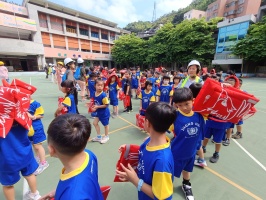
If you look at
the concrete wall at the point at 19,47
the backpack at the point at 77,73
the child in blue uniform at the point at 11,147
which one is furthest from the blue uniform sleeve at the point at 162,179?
the concrete wall at the point at 19,47

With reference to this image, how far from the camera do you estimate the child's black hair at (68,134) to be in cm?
87

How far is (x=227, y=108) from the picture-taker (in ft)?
5.78

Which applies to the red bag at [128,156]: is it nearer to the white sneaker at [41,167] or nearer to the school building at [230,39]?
the white sneaker at [41,167]

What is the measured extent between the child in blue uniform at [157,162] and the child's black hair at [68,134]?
510 mm

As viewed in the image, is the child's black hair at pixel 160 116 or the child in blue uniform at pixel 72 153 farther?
the child's black hair at pixel 160 116

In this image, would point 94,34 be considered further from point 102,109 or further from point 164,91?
point 102,109

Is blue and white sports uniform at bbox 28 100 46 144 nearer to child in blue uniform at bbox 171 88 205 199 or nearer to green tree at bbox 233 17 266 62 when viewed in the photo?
child in blue uniform at bbox 171 88 205 199

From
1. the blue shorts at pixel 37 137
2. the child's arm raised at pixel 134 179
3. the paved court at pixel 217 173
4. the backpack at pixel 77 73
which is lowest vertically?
the paved court at pixel 217 173

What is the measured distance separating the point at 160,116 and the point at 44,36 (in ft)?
119

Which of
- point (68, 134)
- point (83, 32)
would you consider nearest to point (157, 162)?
point (68, 134)

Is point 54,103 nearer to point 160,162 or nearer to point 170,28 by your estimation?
point 160,162

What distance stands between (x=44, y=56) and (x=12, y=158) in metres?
33.7

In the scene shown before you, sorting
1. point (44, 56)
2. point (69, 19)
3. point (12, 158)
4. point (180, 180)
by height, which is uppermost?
point (69, 19)

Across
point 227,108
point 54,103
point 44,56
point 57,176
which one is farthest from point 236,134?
point 44,56
